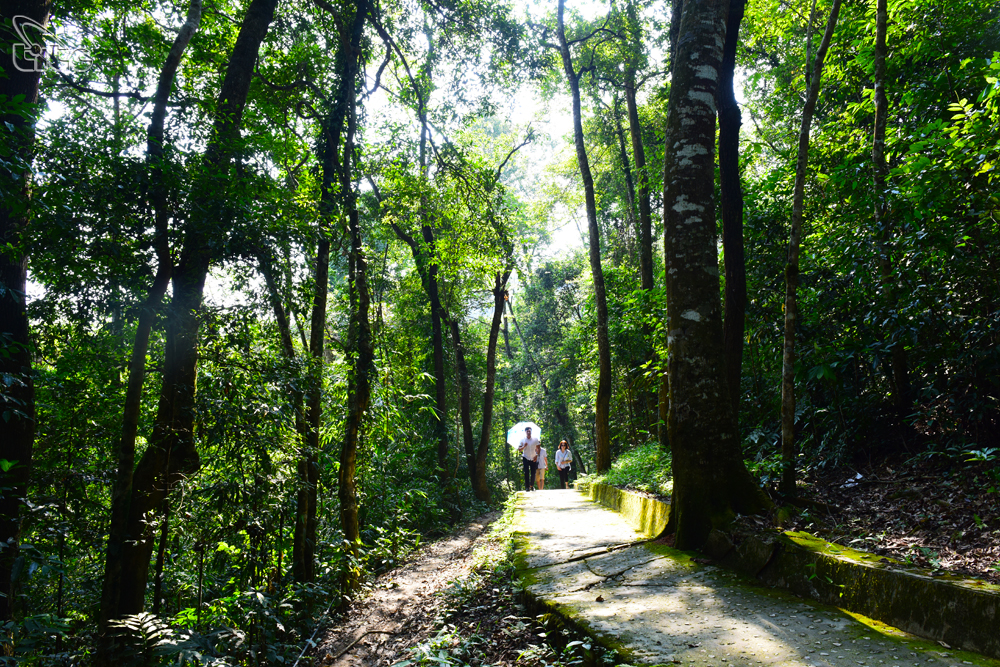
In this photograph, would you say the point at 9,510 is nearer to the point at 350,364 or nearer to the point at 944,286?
the point at 350,364

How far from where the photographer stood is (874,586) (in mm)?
3131

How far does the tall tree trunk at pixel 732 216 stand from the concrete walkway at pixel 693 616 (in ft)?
7.01

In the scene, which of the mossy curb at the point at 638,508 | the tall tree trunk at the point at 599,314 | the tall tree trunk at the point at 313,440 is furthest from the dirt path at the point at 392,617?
the tall tree trunk at the point at 599,314

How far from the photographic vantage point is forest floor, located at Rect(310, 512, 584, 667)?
12.9ft

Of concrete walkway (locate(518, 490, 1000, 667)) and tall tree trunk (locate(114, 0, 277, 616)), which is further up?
tall tree trunk (locate(114, 0, 277, 616))

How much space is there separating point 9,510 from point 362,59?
7.96m

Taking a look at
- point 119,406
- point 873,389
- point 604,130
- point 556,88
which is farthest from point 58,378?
point 604,130

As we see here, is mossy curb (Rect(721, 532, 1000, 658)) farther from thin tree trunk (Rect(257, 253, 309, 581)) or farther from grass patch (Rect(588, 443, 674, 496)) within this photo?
thin tree trunk (Rect(257, 253, 309, 581))

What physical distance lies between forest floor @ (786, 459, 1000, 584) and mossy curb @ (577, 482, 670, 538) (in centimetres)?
167

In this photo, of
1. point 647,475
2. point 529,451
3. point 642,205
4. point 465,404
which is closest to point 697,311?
point 647,475

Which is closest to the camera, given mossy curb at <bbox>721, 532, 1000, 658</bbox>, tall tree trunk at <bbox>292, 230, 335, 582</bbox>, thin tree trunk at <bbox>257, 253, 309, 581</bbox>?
mossy curb at <bbox>721, 532, 1000, 658</bbox>

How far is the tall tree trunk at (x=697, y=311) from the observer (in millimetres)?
4684

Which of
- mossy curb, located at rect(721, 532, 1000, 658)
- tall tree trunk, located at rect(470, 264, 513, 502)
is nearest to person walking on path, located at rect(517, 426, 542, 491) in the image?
tall tree trunk, located at rect(470, 264, 513, 502)

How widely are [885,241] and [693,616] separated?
379 cm
